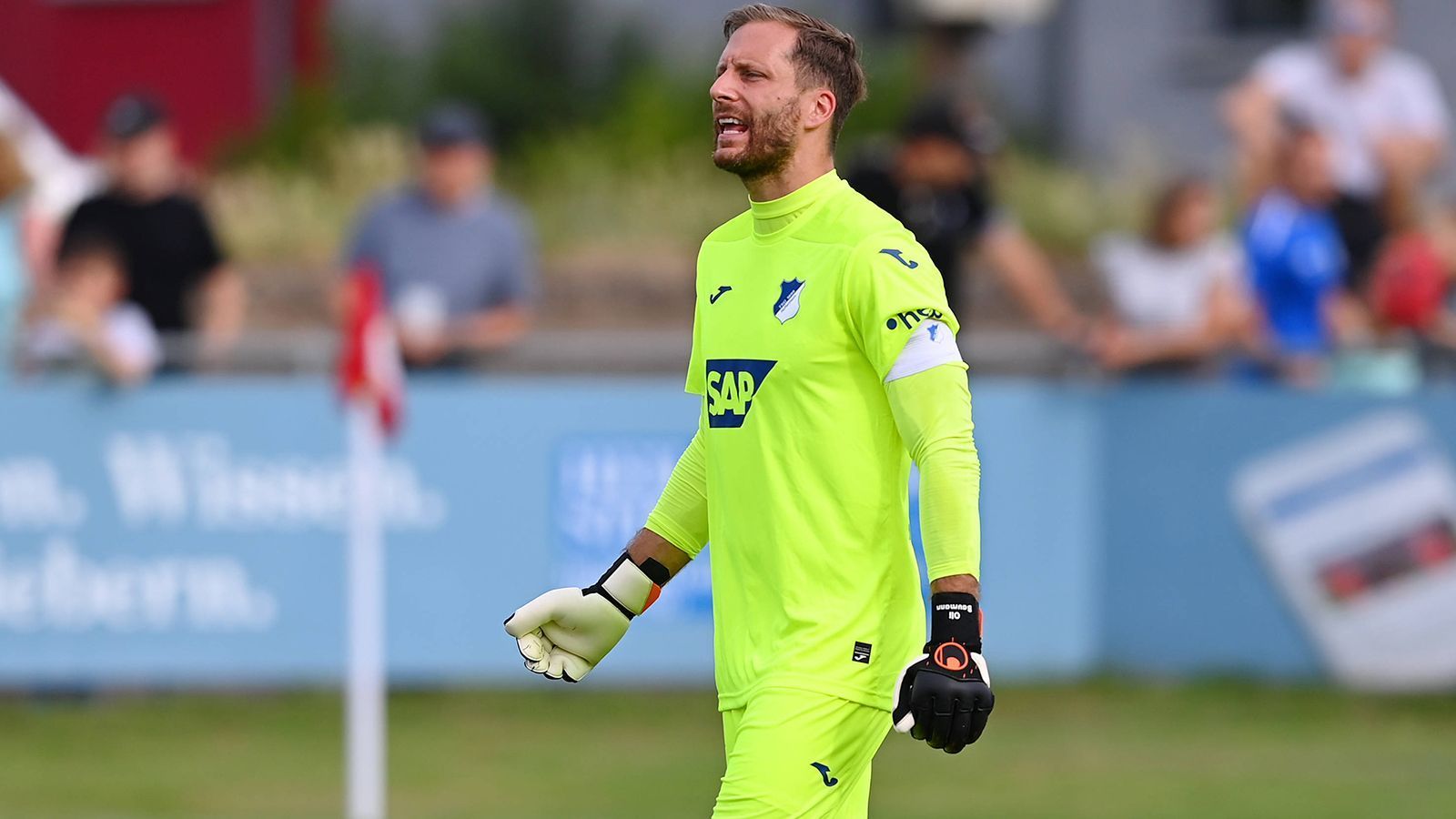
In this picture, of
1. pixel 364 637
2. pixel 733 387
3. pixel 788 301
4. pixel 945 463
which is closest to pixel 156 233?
pixel 364 637

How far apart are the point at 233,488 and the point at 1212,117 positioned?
1225 centimetres

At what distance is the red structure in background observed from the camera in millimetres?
21578

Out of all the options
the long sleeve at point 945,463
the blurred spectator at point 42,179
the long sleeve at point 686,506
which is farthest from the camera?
the blurred spectator at point 42,179

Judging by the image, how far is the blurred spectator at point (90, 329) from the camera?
1128 centimetres

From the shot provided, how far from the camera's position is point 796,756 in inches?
199

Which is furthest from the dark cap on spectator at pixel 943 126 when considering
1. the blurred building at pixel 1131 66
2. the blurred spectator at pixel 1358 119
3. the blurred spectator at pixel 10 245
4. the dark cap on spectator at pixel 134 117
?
the blurred building at pixel 1131 66

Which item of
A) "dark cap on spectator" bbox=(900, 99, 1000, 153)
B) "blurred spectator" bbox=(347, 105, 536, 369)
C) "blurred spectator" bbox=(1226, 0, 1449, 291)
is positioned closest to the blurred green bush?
"blurred spectator" bbox=(1226, 0, 1449, 291)

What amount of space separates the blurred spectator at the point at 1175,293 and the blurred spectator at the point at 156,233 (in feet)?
14.2

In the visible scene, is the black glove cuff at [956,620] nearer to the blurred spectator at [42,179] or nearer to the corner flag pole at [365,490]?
the corner flag pole at [365,490]

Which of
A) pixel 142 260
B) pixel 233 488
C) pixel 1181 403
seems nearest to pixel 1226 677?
pixel 1181 403

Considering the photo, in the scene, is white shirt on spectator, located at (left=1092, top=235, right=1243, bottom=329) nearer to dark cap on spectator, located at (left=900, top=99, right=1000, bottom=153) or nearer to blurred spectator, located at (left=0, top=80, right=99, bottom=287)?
dark cap on spectator, located at (left=900, top=99, right=1000, bottom=153)

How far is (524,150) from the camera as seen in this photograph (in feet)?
67.3

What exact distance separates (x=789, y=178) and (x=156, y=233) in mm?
7245

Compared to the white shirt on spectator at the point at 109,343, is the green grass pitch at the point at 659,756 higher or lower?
lower
